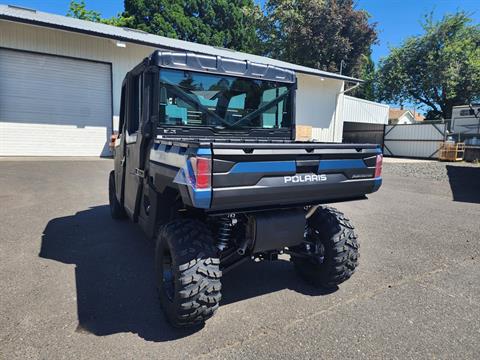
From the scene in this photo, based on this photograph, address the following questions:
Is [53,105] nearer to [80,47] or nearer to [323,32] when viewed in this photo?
[80,47]

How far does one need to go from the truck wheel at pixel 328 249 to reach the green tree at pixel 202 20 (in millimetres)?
31329

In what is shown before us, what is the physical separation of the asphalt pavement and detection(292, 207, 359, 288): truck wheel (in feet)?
0.62

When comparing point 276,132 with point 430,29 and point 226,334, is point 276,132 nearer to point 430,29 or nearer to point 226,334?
point 226,334

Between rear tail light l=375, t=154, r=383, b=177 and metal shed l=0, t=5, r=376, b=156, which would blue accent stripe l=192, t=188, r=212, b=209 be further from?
metal shed l=0, t=5, r=376, b=156

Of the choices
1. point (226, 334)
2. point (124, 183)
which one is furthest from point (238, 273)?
point (124, 183)

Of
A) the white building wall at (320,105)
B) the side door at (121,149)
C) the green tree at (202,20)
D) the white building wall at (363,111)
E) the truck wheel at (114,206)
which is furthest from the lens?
the green tree at (202,20)

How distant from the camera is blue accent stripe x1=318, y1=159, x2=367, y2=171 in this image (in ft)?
10.0

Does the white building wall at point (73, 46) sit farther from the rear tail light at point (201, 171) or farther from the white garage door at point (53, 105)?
the rear tail light at point (201, 171)

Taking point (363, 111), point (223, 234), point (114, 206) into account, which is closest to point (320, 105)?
point (363, 111)

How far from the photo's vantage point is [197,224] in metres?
2.96

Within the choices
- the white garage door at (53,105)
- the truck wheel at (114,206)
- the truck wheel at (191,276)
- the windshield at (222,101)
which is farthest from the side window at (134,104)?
the white garage door at (53,105)

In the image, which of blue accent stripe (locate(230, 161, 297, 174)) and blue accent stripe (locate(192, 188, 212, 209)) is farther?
blue accent stripe (locate(230, 161, 297, 174))

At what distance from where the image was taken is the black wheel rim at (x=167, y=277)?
2.96 meters

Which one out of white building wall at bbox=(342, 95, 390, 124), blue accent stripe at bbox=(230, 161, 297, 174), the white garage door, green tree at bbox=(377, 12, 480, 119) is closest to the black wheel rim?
blue accent stripe at bbox=(230, 161, 297, 174)
